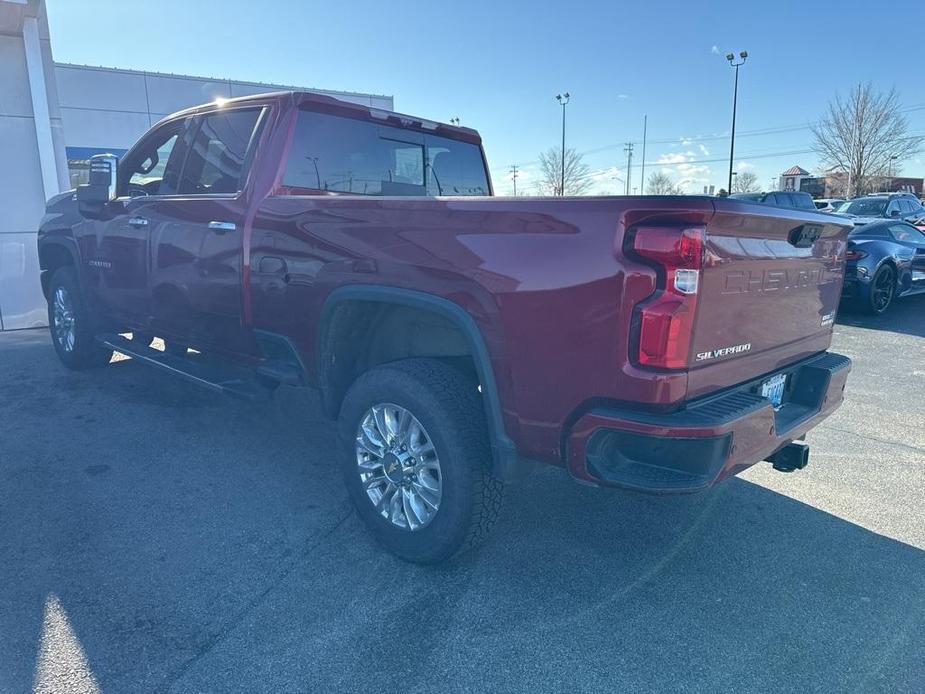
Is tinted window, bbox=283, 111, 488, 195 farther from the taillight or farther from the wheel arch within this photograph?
the wheel arch

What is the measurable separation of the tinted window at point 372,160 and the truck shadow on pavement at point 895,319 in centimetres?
698

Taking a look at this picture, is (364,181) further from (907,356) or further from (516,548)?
(907,356)

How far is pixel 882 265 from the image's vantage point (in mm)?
9180

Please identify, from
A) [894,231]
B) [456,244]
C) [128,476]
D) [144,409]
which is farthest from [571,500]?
[894,231]

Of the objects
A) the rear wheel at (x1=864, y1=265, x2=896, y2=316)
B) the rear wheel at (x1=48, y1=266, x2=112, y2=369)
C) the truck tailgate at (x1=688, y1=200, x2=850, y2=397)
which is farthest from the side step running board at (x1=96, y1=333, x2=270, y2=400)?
the rear wheel at (x1=864, y1=265, x2=896, y2=316)

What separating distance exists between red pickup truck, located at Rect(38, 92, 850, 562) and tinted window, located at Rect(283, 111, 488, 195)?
0.01 meters

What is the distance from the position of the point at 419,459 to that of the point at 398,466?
13 cm

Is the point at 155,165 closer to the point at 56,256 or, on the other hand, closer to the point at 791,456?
the point at 56,256

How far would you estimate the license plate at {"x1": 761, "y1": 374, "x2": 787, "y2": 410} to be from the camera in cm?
284

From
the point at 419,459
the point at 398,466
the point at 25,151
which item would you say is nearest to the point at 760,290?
the point at 419,459

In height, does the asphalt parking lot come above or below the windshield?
below

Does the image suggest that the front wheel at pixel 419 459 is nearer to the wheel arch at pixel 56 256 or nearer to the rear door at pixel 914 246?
the wheel arch at pixel 56 256

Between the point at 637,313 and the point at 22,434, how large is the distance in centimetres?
461

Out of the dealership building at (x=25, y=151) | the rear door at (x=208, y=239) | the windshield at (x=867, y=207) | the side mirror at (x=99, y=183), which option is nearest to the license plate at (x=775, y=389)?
the rear door at (x=208, y=239)
